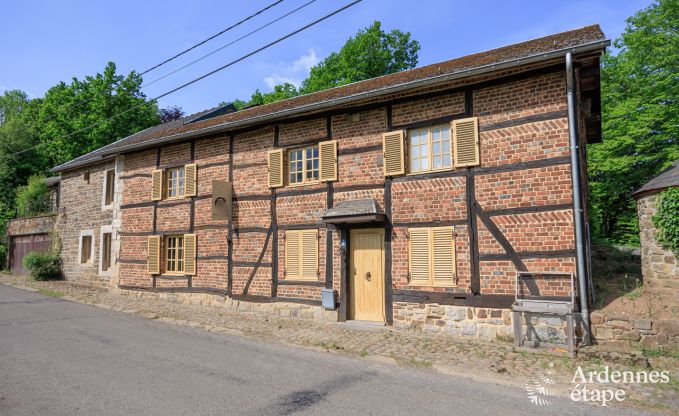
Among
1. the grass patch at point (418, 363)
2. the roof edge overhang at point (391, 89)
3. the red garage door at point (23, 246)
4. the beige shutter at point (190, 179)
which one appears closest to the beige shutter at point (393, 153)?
the roof edge overhang at point (391, 89)

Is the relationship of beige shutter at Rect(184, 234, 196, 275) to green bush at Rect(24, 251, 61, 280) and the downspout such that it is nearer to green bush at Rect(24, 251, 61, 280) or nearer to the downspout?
green bush at Rect(24, 251, 61, 280)

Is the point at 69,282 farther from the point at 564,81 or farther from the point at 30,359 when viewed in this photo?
the point at 564,81

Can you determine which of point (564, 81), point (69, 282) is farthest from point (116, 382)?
point (69, 282)

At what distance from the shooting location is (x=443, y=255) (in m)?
7.73

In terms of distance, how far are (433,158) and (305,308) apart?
438 cm

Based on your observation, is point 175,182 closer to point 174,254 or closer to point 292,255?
point 174,254

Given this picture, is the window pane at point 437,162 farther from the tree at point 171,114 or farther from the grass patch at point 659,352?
the tree at point 171,114

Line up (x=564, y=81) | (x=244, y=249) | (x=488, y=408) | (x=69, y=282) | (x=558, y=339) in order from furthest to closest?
1. (x=69, y=282)
2. (x=244, y=249)
3. (x=564, y=81)
4. (x=558, y=339)
5. (x=488, y=408)

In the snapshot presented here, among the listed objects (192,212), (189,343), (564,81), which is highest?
(564,81)

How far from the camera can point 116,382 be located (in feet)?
15.2

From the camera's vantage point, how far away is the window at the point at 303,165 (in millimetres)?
9602

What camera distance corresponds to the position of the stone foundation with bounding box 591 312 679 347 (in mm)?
5793

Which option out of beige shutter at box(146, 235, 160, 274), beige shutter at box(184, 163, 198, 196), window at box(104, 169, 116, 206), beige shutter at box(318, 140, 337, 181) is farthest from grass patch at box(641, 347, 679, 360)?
window at box(104, 169, 116, 206)

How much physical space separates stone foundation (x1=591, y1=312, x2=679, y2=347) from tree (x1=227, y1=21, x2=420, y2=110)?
65.0 ft
